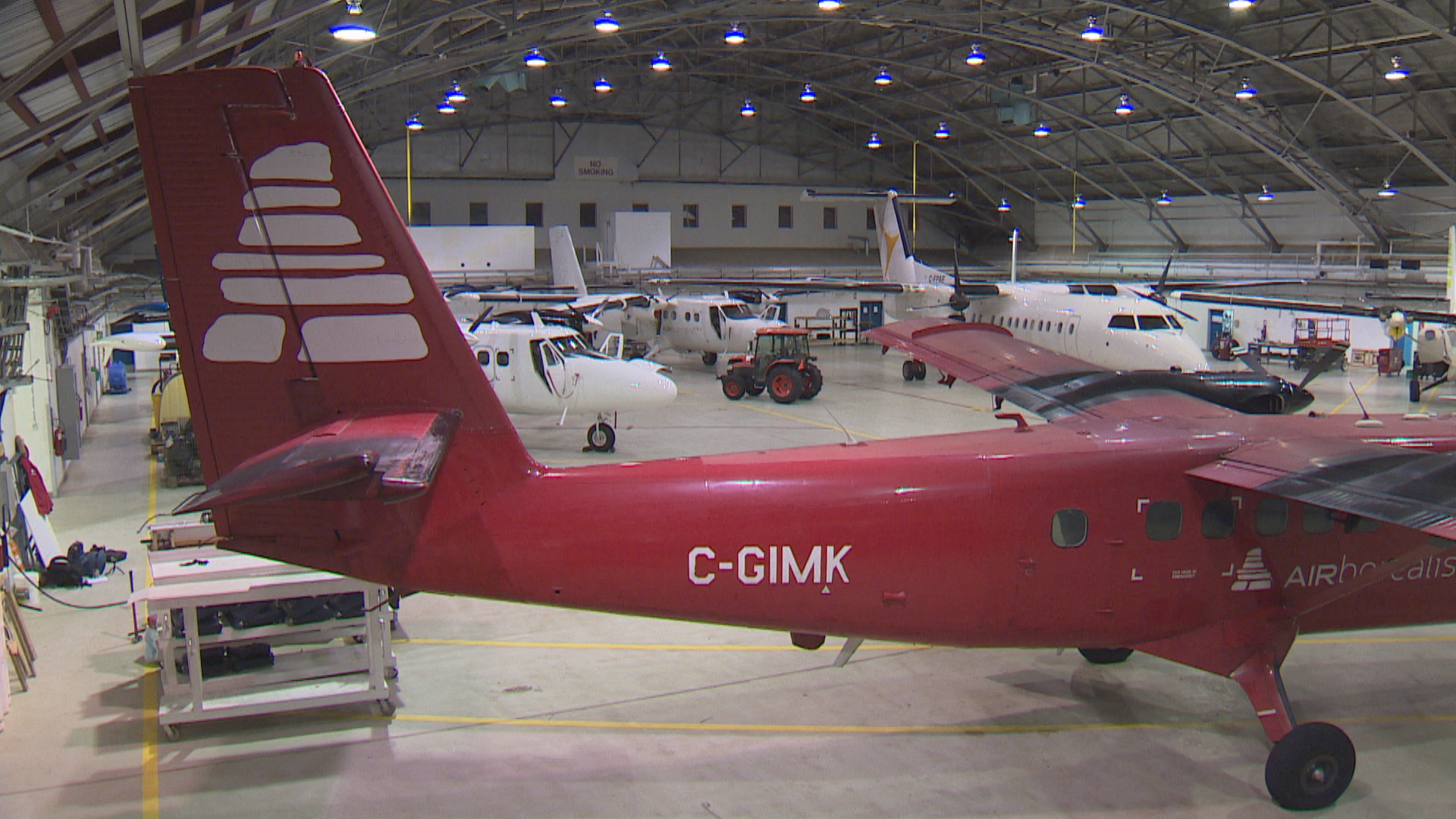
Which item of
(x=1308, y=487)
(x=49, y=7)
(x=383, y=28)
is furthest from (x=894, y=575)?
(x=383, y=28)

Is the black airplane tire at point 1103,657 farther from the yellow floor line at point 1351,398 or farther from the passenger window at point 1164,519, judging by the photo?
the yellow floor line at point 1351,398

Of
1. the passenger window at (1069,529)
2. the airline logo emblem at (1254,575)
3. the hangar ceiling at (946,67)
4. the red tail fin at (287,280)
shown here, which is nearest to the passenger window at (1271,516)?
the airline logo emblem at (1254,575)

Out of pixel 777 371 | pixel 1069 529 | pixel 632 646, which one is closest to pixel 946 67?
pixel 777 371

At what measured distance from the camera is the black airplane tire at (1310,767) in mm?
7148

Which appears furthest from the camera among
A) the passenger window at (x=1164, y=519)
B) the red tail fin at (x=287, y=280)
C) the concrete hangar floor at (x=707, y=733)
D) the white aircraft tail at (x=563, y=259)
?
the white aircraft tail at (x=563, y=259)

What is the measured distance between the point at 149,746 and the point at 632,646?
4.28 m

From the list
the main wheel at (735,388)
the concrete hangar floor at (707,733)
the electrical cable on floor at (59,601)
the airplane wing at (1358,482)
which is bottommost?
the concrete hangar floor at (707,733)

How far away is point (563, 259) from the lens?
140 feet

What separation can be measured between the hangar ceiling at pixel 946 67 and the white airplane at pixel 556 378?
22.1 ft

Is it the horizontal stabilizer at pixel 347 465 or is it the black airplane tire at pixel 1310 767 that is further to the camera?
the black airplane tire at pixel 1310 767

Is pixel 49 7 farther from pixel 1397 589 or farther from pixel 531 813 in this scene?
pixel 1397 589

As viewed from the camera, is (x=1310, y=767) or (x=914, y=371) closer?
(x=1310, y=767)

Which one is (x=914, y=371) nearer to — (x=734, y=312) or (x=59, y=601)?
(x=734, y=312)

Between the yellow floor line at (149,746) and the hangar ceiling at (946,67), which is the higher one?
the hangar ceiling at (946,67)
